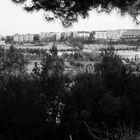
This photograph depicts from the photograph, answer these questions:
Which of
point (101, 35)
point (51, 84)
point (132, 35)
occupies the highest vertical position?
point (132, 35)

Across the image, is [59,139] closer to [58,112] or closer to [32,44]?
[58,112]

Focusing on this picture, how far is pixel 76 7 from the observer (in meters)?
6.12

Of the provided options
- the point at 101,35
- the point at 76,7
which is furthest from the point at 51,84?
the point at 101,35

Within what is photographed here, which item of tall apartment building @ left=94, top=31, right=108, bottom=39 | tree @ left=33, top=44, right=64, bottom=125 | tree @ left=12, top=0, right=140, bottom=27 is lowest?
tree @ left=33, top=44, right=64, bottom=125

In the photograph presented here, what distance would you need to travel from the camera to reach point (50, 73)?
70.1 feet

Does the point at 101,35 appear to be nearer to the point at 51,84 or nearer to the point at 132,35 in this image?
the point at 132,35

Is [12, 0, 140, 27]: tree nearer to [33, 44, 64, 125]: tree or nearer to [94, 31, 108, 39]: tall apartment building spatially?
[33, 44, 64, 125]: tree

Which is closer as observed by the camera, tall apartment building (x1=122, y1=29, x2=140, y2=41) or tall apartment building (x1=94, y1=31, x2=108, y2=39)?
tall apartment building (x1=122, y1=29, x2=140, y2=41)

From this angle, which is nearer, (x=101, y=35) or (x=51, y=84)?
(x=51, y=84)

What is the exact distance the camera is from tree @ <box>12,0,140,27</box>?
6.00 metres

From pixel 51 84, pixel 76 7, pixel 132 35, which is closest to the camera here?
pixel 76 7

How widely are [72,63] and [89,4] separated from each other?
57703mm

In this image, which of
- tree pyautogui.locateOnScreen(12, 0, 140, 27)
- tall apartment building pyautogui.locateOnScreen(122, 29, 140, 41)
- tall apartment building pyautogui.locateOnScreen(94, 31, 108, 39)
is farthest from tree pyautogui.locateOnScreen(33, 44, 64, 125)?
tall apartment building pyautogui.locateOnScreen(94, 31, 108, 39)

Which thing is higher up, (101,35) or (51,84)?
(101,35)
